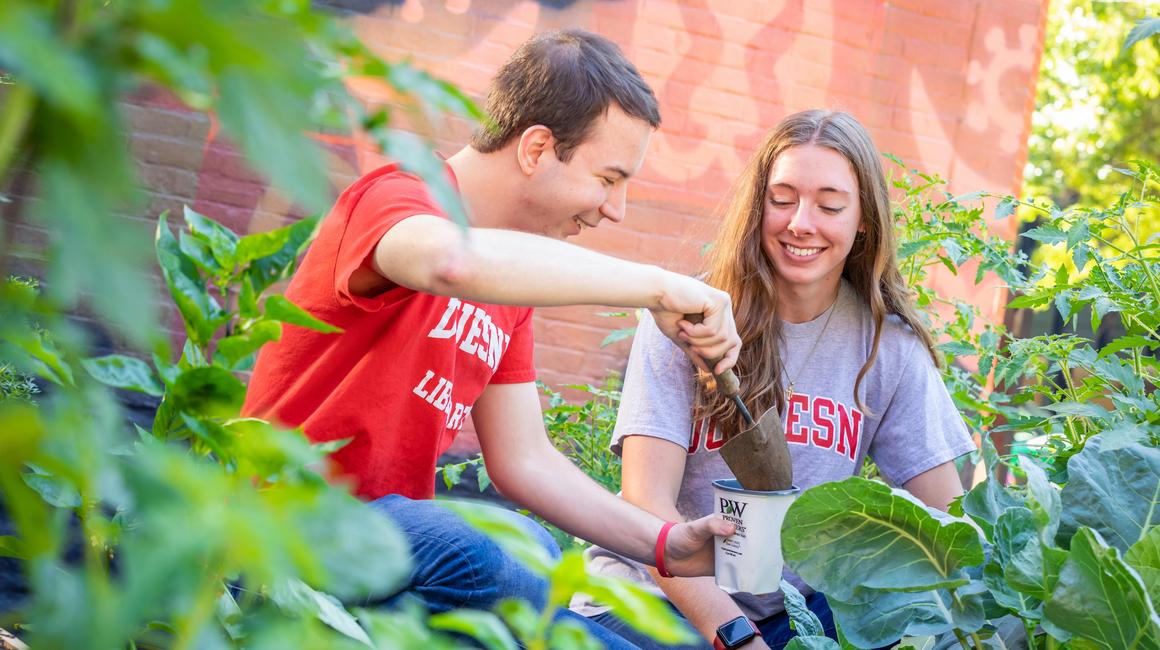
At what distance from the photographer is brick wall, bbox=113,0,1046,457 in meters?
4.21

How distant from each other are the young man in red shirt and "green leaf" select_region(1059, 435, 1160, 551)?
612 millimetres

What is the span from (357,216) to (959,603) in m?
1.09

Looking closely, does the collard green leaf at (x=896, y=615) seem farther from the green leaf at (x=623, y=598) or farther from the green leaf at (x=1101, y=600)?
the green leaf at (x=623, y=598)

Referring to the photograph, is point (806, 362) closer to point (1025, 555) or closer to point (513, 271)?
point (513, 271)

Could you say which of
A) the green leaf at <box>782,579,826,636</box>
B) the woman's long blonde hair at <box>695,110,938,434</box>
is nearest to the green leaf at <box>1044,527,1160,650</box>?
the green leaf at <box>782,579,826,636</box>

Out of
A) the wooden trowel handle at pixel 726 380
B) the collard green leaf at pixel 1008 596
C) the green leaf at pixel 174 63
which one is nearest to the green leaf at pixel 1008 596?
the collard green leaf at pixel 1008 596

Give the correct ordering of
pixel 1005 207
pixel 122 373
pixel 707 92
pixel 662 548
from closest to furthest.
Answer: pixel 122 373, pixel 662 548, pixel 1005 207, pixel 707 92

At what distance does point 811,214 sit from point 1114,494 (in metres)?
1.27

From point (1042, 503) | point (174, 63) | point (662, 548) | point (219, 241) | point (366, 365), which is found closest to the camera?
point (174, 63)

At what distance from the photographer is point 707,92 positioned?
4.47 meters

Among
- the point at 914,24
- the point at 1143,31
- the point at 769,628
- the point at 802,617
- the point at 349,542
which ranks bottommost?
the point at 769,628

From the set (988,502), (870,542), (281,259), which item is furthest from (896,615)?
(281,259)

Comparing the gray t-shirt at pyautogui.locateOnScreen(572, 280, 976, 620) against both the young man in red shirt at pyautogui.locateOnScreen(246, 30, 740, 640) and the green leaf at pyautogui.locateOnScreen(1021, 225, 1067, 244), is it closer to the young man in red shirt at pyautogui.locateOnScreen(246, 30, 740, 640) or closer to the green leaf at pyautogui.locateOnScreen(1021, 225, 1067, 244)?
the young man in red shirt at pyautogui.locateOnScreen(246, 30, 740, 640)

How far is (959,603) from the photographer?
1.34 metres
